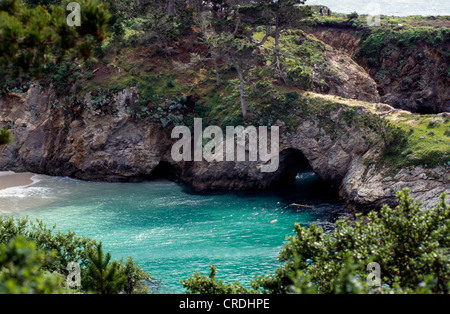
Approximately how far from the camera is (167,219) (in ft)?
113

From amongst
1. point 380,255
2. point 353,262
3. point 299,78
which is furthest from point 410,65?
point 353,262

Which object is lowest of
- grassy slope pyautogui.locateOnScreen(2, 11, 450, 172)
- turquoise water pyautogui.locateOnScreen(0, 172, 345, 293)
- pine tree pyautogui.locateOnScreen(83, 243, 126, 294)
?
turquoise water pyautogui.locateOnScreen(0, 172, 345, 293)

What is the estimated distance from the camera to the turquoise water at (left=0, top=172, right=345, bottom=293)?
26047 mm

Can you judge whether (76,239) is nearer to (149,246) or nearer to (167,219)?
(149,246)

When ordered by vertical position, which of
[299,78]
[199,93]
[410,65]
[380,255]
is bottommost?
[380,255]

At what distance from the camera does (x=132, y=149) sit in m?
44.7

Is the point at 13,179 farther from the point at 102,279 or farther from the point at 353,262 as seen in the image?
the point at 353,262

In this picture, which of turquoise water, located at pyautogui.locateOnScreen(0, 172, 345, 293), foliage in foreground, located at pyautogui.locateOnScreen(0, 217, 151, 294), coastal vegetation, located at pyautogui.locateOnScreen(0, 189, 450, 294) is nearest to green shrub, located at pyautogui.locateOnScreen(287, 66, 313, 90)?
turquoise water, located at pyautogui.locateOnScreen(0, 172, 345, 293)

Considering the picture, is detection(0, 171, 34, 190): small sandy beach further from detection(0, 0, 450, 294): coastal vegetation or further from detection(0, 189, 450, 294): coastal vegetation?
detection(0, 189, 450, 294): coastal vegetation

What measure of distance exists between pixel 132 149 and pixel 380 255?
36634mm

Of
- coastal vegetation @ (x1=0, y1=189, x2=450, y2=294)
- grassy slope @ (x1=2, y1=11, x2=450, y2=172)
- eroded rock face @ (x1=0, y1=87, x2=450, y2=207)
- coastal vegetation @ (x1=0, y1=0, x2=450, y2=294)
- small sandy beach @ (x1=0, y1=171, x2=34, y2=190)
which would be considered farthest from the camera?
small sandy beach @ (x1=0, y1=171, x2=34, y2=190)

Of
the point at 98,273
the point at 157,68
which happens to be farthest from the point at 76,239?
the point at 157,68

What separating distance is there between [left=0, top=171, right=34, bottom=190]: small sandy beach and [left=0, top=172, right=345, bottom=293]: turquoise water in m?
1.38

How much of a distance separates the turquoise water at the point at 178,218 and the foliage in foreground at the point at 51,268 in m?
5.24
